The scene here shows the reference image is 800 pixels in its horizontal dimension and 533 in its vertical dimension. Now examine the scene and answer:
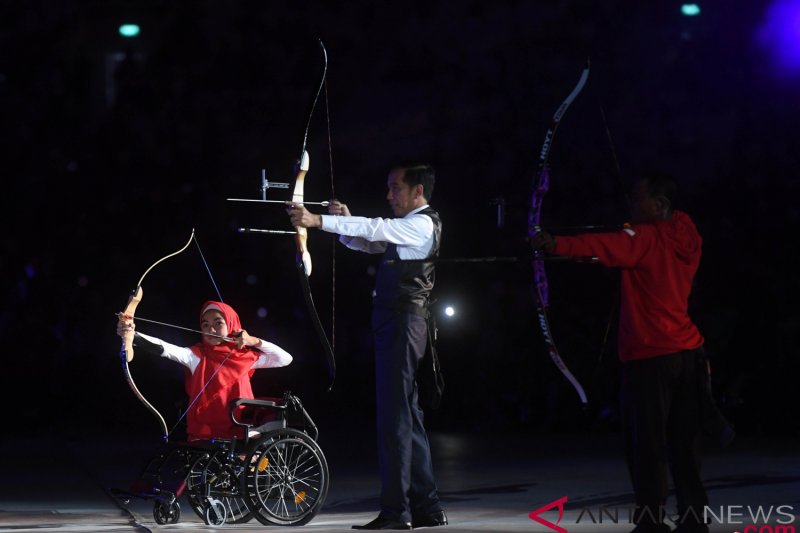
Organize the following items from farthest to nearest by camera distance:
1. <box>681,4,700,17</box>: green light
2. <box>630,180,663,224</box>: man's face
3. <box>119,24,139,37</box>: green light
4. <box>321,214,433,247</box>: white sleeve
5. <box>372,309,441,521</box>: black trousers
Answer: <box>119,24,139,37</box>: green light, <box>681,4,700,17</box>: green light, <box>372,309,441,521</box>: black trousers, <box>321,214,433,247</box>: white sleeve, <box>630,180,663,224</box>: man's face

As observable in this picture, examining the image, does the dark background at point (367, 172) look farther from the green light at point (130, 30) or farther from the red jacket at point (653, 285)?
the red jacket at point (653, 285)

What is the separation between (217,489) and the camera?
6.49 metres

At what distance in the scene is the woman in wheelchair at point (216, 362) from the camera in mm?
6695

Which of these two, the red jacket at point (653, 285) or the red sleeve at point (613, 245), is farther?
the red jacket at point (653, 285)

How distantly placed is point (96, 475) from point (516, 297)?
445 centimetres

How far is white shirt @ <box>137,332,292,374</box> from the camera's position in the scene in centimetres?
Result: 675

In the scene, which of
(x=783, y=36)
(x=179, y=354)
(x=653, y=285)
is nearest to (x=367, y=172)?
(x=783, y=36)

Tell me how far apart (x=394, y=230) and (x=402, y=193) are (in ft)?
0.89

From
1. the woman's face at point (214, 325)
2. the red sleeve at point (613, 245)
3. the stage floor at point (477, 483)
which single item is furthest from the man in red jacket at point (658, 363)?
the woman's face at point (214, 325)

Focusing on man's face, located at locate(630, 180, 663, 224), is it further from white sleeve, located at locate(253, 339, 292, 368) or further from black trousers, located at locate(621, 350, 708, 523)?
white sleeve, located at locate(253, 339, 292, 368)

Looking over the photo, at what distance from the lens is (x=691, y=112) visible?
510 inches

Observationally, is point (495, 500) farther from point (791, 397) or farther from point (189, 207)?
point (189, 207)

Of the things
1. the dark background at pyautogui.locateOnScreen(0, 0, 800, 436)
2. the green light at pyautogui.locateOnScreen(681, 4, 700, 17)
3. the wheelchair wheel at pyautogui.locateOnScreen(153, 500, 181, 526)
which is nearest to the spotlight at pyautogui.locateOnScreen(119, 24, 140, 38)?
the dark background at pyautogui.locateOnScreen(0, 0, 800, 436)

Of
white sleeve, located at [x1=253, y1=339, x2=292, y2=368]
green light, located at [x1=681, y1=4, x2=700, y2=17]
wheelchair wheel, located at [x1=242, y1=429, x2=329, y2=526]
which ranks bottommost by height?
wheelchair wheel, located at [x1=242, y1=429, x2=329, y2=526]
